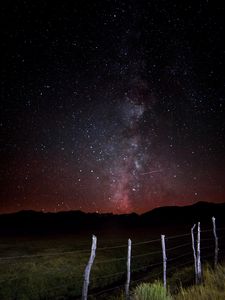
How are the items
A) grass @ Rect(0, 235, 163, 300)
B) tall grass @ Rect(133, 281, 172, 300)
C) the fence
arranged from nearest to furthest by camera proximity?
tall grass @ Rect(133, 281, 172, 300), the fence, grass @ Rect(0, 235, 163, 300)

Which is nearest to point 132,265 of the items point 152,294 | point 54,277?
point 54,277

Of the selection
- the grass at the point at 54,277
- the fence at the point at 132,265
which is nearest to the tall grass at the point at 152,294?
the fence at the point at 132,265

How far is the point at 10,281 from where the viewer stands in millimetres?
18219

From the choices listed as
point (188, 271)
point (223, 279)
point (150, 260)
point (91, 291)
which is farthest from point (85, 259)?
point (223, 279)

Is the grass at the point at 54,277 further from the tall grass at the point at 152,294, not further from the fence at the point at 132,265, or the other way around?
the tall grass at the point at 152,294

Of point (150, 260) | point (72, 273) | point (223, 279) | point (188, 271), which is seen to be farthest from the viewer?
point (150, 260)

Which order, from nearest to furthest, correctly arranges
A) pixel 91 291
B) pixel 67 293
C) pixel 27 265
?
pixel 91 291 < pixel 67 293 < pixel 27 265

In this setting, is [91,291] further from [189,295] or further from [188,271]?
[189,295]

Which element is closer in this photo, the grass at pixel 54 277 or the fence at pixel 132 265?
the fence at pixel 132 265

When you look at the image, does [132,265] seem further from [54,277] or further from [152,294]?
[152,294]

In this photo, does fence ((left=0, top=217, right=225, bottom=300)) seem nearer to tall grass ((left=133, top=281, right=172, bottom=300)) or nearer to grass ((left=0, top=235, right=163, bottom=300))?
grass ((left=0, top=235, right=163, bottom=300))

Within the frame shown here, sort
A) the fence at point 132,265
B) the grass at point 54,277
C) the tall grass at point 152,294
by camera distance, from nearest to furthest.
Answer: the tall grass at point 152,294 → the fence at point 132,265 → the grass at point 54,277

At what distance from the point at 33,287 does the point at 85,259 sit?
8.29 metres

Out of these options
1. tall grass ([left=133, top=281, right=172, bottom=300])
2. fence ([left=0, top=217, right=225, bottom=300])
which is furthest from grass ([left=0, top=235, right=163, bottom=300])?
tall grass ([left=133, top=281, right=172, bottom=300])
